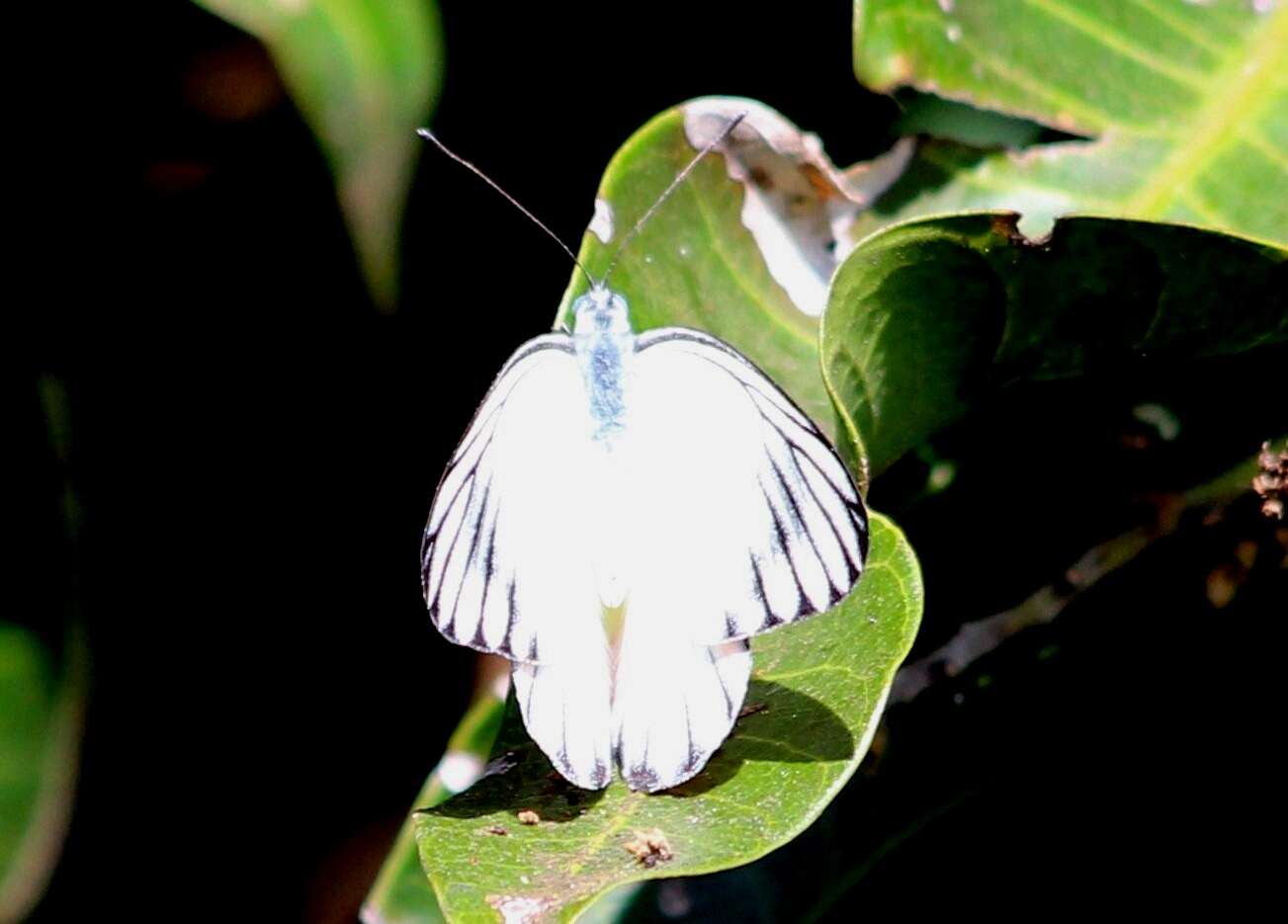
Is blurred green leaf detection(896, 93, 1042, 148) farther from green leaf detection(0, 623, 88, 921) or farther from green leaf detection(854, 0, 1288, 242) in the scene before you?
green leaf detection(0, 623, 88, 921)

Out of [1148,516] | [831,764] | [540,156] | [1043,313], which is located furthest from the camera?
[540,156]

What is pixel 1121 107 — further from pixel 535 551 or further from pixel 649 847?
pixel 649 847

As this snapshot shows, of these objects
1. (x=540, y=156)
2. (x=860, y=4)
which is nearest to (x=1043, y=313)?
(x=860, y=4)

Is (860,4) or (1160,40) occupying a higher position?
(860,4)

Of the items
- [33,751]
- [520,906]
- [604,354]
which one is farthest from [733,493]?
[33,751]

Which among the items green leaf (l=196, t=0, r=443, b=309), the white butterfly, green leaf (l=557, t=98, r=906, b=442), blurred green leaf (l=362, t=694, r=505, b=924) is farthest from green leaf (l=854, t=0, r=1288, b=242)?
blurred green leaf (l=362, t=694, r=505, b=924)

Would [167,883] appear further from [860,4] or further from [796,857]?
[860,4]

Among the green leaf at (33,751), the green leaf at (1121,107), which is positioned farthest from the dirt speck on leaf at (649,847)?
the green leaf at (33,751)
